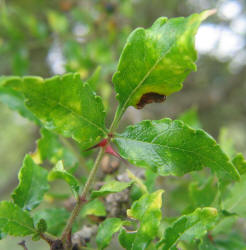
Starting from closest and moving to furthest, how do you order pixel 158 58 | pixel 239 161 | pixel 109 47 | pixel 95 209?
1. pixel 158 58
2. pixel 239 161
3. pixel 95 209
4. pixel 109 47

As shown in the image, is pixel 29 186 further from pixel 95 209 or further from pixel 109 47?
pixel 109 47

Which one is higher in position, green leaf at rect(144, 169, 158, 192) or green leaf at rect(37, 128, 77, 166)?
Result: green leaf at rect(37, 128, 77, 166)

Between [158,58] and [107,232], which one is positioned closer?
[158,58]

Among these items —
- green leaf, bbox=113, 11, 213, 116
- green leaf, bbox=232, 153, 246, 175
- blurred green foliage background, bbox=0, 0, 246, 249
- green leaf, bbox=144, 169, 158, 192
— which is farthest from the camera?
blurred green foliage background, bbox=0, 0, 246, 249

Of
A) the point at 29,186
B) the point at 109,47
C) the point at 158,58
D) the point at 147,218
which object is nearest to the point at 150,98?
the point at 158,58

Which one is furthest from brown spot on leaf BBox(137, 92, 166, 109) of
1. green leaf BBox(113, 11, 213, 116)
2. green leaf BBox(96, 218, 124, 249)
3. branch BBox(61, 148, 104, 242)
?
green leaf BBox(96, 218, 124, 249)

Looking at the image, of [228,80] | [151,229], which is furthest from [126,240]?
[228,80]

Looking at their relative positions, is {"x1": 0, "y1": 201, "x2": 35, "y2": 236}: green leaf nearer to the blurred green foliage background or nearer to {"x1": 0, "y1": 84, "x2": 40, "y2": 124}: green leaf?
{"x1": 0, "y1": 84, "x2": 40, "y2": 124}: green leaf

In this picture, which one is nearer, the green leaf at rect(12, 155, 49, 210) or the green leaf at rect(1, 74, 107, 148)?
the green leaf at rect(1, 74, 107, 148)
